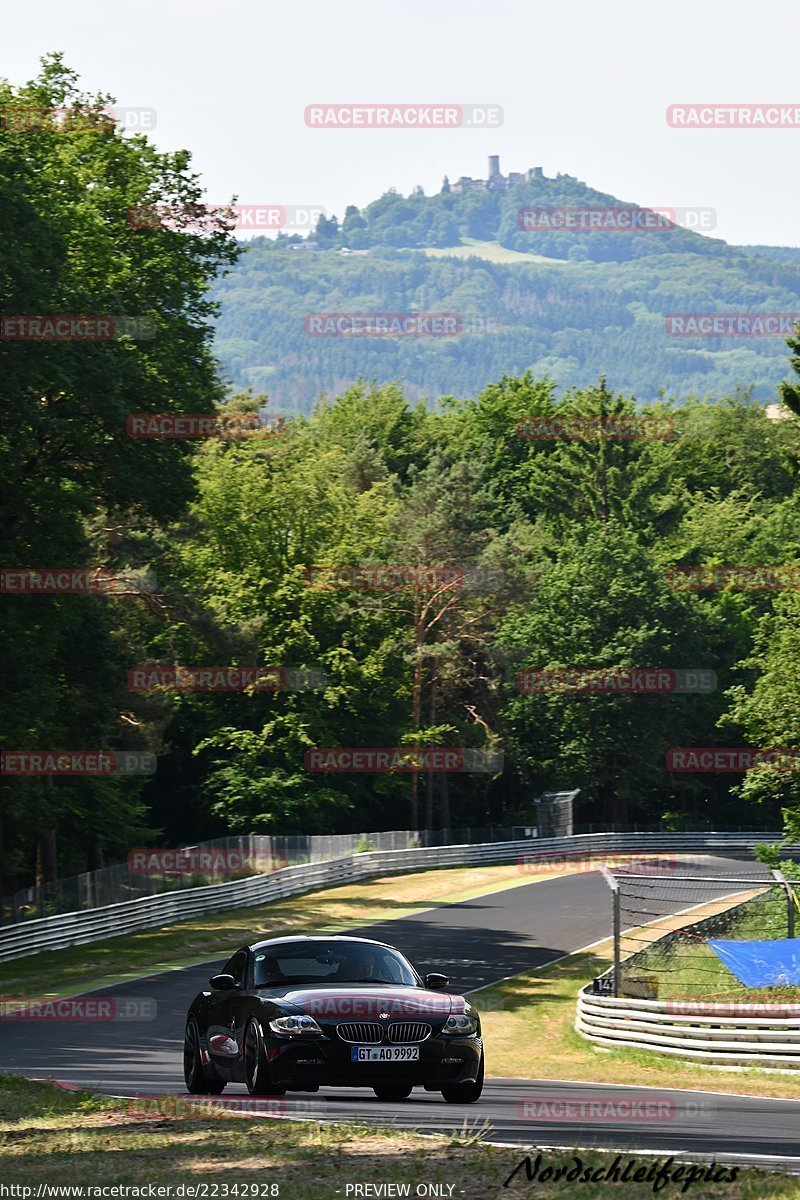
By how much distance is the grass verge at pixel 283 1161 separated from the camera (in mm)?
9047

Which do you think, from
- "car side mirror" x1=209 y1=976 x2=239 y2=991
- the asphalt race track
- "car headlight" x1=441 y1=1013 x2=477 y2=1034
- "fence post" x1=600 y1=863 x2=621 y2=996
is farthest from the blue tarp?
"car side mirror" x1=209 y1=976 x2=239 y2=991

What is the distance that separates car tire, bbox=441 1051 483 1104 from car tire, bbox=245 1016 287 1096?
55.9 inches

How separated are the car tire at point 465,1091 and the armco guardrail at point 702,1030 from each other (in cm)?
810

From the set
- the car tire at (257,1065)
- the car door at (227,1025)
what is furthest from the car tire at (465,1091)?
the car door at (227,1025)

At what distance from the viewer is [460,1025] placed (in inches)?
514

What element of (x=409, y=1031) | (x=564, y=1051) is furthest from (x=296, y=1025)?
(x=564, y=1051)

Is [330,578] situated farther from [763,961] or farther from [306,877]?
[763,961]

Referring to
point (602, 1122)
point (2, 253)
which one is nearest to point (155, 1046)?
point (602, 1122)

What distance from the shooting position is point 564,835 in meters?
78.7

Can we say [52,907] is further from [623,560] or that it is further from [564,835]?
[623,560]

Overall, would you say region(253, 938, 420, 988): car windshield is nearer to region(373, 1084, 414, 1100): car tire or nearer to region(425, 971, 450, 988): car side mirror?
region(425, 971, 450, 988): car side mirror

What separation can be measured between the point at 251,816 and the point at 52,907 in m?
27.5

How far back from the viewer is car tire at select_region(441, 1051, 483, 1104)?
13672mm

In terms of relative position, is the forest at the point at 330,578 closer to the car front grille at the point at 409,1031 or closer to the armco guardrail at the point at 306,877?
the armco guardrail at the point at 306,877
